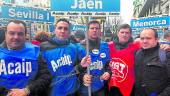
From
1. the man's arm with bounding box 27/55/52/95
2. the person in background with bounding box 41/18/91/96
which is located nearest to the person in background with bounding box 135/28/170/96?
the person in background with bounding box 41/18/91/96

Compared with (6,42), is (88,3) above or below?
above

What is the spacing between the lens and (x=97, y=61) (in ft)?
20.9

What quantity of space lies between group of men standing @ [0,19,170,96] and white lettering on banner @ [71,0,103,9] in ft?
1.23

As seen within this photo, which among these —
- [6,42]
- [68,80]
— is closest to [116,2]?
[68,80]

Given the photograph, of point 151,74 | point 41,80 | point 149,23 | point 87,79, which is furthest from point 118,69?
point 149,23

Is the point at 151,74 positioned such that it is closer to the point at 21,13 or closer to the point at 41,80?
the point at 41,80

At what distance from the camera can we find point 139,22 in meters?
14.6

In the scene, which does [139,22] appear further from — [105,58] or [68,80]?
[68,80]

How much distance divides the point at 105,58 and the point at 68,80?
1002 millimetres

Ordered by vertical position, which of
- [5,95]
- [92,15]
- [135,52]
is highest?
[92,15]

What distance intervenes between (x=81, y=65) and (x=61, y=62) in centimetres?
35

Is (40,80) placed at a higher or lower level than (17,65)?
lower

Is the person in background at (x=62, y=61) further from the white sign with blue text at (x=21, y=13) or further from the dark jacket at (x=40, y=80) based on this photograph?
the white sign with blue text at (x=21, y=13)

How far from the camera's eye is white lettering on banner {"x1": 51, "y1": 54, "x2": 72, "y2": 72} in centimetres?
558
